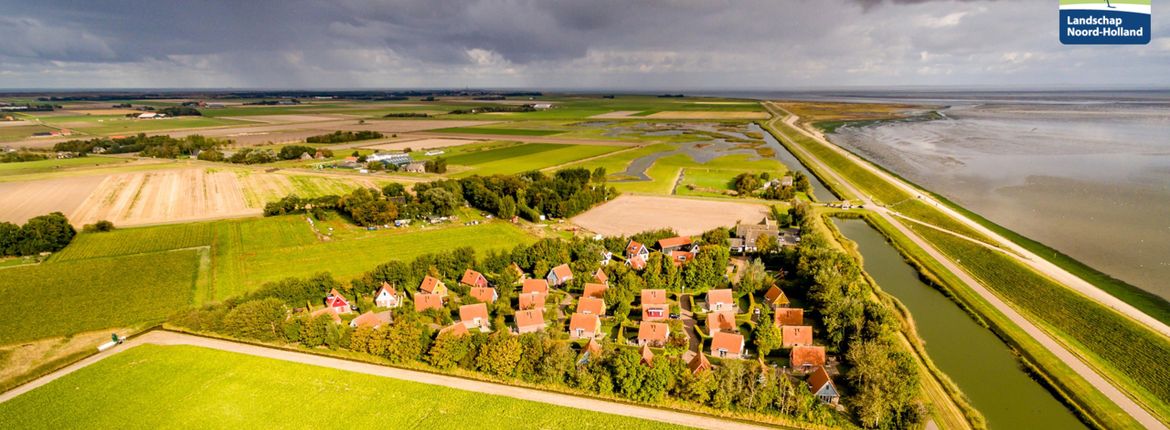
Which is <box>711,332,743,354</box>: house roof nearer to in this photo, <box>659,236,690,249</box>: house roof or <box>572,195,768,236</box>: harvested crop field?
<box>659,236,690,249</box>: house roof

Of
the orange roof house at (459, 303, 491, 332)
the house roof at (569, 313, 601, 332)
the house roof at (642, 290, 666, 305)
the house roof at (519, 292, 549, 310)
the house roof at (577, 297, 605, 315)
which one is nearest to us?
the house roof at (569, 313, 601, 332)

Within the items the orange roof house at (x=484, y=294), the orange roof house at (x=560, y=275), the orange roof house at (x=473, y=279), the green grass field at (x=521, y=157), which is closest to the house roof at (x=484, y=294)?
the orange roof house at (x=484, y=294)

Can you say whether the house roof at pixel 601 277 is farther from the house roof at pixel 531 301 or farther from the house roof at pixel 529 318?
the house roof at pixel 529 318

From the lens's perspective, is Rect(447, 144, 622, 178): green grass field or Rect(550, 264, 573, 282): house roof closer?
Rect(550, 264, 573, 282): house roof

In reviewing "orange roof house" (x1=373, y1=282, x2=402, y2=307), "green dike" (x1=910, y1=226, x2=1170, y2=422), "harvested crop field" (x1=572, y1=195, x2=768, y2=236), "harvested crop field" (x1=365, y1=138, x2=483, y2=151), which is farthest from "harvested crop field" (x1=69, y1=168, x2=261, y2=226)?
"green dike" (x1=910, y1=226, x2=1170, y2=422)

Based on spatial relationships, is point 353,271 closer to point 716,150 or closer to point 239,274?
point 239,274

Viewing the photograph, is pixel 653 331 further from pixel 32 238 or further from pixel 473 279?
pixel 32 238

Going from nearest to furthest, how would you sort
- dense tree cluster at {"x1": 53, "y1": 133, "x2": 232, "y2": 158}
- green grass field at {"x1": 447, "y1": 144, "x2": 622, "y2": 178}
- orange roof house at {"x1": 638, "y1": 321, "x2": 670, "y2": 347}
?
orange roof house at {"x1": 638, "y1": 321, "x2": 670, "y2": 347}, green grass field at {"x1": 447, "y1": 144, "x2": 622, "y2": 178}, dense tree cluster at {"x1": 53, "y1": 133, "x2": 232, "y2": 158}
